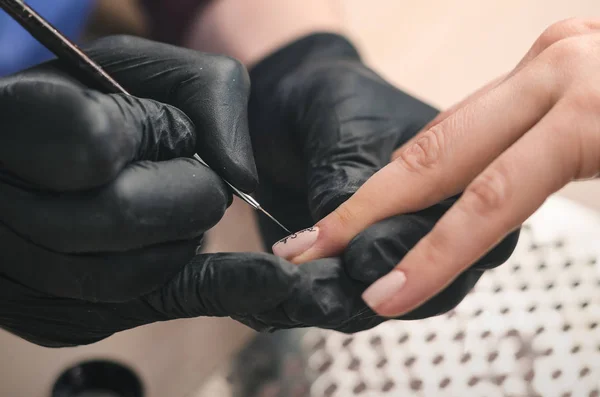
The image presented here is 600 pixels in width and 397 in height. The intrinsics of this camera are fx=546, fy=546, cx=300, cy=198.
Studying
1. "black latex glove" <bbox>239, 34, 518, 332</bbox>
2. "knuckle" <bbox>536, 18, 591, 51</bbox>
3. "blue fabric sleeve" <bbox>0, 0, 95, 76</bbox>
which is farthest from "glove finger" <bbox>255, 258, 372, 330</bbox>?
"blue fabric sleeve" <bbox>0, 0, 95, 76</bbox>

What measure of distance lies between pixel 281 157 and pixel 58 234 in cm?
29

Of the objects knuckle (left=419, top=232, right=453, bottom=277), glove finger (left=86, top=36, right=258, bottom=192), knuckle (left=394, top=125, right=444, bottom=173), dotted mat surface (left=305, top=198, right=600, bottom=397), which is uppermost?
glove finger (left=86, top=36, right=258, bottom=192)

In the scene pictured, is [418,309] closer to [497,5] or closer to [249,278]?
[249,278]

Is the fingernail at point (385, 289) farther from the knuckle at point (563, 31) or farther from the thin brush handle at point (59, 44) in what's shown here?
the knuckle at point (563, 31)

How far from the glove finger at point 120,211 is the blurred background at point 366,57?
22 centimetres

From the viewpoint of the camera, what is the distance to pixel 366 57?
844 millimetres

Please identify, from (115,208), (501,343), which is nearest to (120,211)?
(115,208)

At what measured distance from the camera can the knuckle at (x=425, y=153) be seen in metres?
0.38

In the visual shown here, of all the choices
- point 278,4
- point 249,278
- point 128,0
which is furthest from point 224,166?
point 128,0

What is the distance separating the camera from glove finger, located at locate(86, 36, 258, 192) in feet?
1.29

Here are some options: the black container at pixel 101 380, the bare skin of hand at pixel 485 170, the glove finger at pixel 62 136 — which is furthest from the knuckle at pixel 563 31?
the black container at pixel 101 380

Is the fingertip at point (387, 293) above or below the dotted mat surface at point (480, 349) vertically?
above

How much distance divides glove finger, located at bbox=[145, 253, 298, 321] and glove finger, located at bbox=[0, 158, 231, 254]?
0.03 meters

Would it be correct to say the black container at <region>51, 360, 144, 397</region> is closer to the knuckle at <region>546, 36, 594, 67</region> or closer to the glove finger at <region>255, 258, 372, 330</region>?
the glove finger at <region>255, 258, 372, 330</region>
